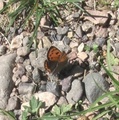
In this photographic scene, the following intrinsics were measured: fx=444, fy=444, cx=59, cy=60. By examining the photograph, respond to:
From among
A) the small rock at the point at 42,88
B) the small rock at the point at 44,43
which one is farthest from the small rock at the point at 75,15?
the small rock at the point at 42,88

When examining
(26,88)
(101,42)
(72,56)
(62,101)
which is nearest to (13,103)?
(26,88)

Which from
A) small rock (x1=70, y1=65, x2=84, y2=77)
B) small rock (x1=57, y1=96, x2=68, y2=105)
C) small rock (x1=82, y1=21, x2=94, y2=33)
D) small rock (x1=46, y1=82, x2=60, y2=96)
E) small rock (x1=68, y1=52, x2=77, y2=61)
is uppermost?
small rock (x1=82, y1=21, x2=94, y2=33)

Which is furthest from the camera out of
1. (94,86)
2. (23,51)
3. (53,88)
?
(23,51)

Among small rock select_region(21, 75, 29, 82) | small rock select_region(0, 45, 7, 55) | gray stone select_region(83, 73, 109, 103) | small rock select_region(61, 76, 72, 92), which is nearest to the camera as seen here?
gray stone select_region(83, 73, 109, 103)

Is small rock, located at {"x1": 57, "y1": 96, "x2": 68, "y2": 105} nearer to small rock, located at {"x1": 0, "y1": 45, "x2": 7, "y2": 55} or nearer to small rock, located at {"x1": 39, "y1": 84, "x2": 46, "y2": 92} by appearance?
small rock, located at {"x1": 39, "y1": 84, "x2": 46, "y2": 92}

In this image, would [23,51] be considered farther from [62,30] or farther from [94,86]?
[94,86]

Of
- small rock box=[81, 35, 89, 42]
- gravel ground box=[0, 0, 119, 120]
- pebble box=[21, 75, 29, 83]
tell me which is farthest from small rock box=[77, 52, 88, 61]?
pebble box=[21, 75, 29, 83]

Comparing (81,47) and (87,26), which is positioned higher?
(87,26)
